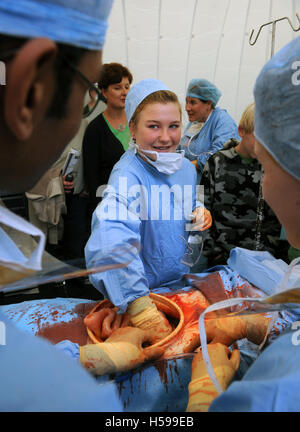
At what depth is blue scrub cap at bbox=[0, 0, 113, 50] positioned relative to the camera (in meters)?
0.49

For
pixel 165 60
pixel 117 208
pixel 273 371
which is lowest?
pixel 273 371

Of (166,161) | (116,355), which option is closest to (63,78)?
(116,355)

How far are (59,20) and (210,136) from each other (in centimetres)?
318

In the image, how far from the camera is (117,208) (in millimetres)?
1653

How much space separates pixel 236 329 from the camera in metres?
1.26

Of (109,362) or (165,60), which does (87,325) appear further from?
(165,60)

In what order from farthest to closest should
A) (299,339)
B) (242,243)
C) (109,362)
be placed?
(242,243) < (109,362) < (299,339)

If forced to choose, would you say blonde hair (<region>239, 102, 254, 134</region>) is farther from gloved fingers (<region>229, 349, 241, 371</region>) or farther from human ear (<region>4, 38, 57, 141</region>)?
human ear (<region>4, 38, 57, 141</region>)

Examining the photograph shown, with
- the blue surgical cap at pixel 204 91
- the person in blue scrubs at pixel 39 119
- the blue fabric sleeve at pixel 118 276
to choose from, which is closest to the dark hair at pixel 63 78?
the person in blue scrubs at pixel 39 119

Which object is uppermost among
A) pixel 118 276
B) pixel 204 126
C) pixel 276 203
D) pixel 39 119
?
pixel 204 126

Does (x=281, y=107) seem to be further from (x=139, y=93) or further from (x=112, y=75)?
(x=112, y=75)

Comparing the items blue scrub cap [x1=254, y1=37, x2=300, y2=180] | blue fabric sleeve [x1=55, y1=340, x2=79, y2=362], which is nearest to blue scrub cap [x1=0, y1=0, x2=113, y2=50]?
blue scrub cap [x1=254, y1=37, x2=300, y2=180]
